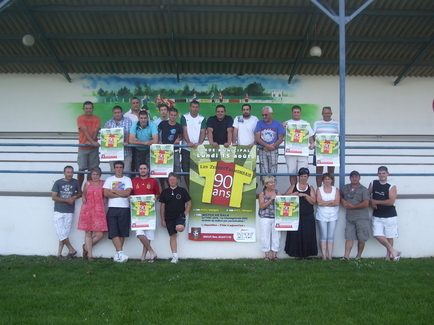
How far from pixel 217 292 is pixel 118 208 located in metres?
3.01

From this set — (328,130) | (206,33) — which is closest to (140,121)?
(328,130)

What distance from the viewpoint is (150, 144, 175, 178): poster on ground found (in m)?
8.88

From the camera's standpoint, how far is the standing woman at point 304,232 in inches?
344

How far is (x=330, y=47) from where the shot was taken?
1425cm

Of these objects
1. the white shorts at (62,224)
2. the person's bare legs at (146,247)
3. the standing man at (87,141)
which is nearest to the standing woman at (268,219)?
the person's bare legs at (146,247)

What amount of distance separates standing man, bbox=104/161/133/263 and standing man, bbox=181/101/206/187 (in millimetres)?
1165

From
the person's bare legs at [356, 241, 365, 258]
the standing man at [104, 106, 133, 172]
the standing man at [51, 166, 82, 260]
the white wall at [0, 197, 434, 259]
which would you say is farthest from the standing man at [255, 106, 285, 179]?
the standing man at [51, 166, 82, 260]

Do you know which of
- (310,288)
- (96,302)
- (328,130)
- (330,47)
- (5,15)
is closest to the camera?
(96,302)

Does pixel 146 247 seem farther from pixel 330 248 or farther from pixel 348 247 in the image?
pixel 348 247

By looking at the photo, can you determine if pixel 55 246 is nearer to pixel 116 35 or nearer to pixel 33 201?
pixel 33 201

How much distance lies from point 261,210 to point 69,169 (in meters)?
3.46

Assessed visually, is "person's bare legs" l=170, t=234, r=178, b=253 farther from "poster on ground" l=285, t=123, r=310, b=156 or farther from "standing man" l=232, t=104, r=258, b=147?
"poster on ground" l=285, t=123, r=310, b=156

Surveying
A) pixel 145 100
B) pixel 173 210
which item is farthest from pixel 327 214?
pixel 145 100

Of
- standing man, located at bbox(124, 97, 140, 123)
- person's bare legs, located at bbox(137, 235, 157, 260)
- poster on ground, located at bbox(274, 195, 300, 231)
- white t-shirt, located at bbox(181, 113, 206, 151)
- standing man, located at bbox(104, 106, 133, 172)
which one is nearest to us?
poster on ground, located at bbox(274, 195, 300, 231)
